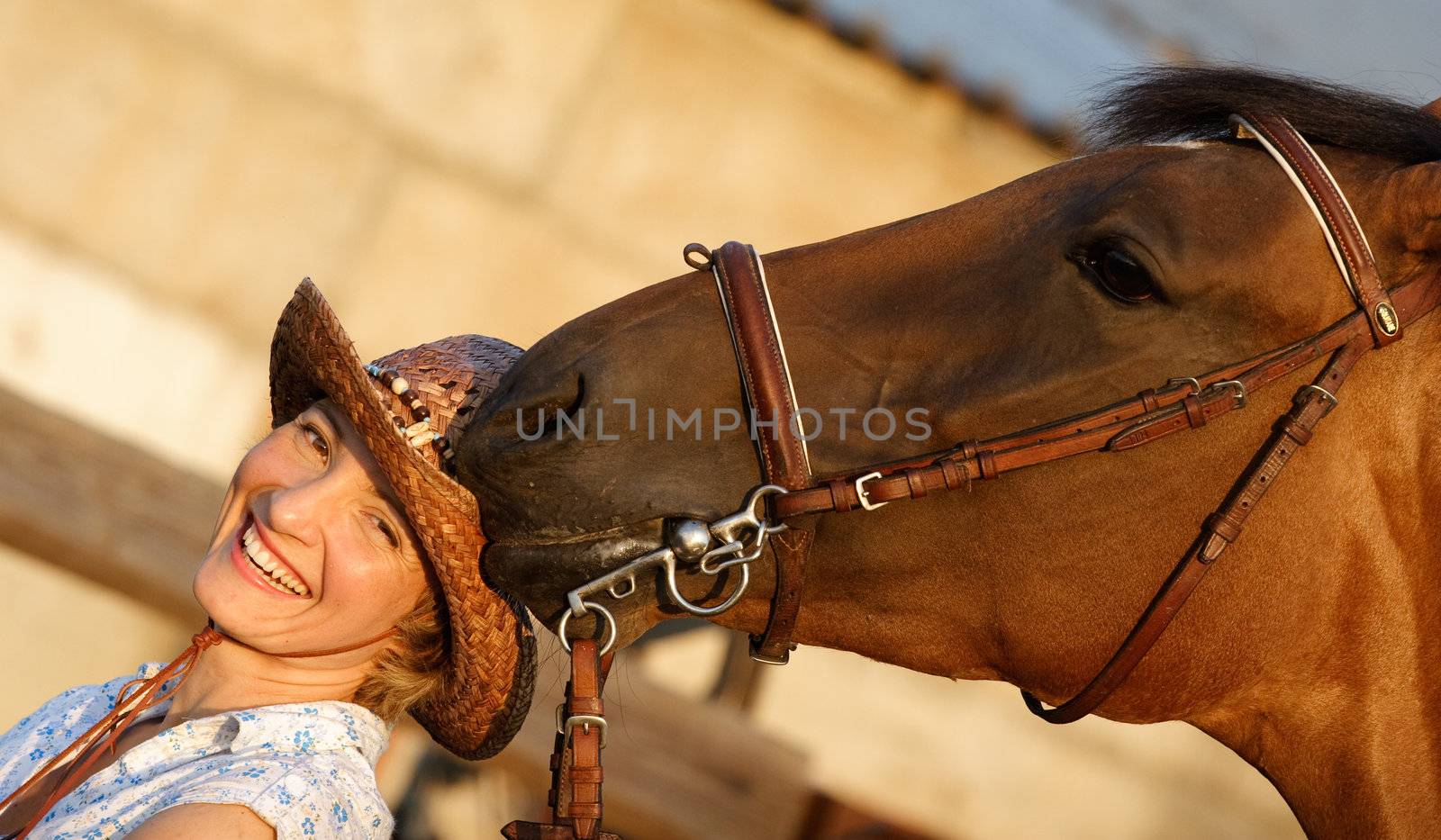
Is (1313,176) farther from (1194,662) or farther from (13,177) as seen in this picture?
(13,177)

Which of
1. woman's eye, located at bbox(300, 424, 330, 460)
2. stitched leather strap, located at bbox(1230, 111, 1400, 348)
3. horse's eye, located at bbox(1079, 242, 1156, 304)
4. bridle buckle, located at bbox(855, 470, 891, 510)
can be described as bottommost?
woman's eye, located at bbox(300, 424, 330, 460)

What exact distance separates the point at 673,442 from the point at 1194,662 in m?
0.81

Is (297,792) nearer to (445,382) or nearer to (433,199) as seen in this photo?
(445,382)

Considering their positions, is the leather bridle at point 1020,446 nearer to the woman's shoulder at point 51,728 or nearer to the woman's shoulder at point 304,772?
the woman's shoulder at point 304,772

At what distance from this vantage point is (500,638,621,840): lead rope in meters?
1.72

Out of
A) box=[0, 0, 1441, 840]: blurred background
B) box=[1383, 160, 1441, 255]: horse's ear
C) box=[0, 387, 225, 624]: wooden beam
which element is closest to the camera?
box=[1383, 160, 1441, 255]: horse's ear

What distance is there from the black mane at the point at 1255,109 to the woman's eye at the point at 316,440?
133 cm

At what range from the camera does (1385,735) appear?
1.82 meters

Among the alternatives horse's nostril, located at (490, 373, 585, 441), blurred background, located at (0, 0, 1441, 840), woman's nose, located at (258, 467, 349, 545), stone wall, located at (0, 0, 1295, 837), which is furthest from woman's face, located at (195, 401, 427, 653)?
stone wall, located at (0, 0, 1295, 837)

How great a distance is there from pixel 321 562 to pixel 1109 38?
558cm

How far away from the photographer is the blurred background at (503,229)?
170 inches

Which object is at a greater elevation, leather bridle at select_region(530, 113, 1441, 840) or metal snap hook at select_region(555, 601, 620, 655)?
leather bridle at select_region(530, 113, 1441, 840)

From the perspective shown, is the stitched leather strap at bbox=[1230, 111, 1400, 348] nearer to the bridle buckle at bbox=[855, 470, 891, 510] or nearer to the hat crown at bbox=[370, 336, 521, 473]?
the bridle buckle at bbox=[855, 470, 891, 510]

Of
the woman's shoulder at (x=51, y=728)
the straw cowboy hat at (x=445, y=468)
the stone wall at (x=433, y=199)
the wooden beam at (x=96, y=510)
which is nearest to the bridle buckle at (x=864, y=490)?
the straw cowboy hat at (x=445, y=468)
